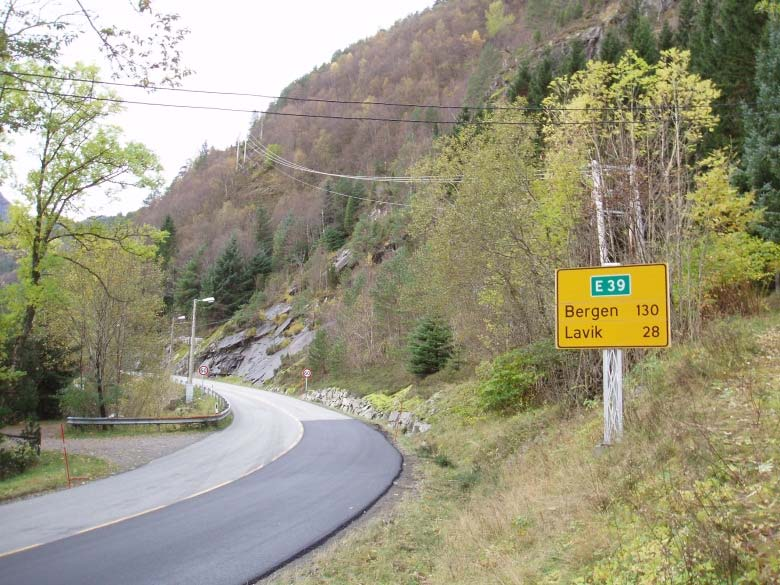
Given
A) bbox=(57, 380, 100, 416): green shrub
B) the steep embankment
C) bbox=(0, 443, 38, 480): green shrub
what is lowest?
bbox=(57, 380, 100, 416): green shrub

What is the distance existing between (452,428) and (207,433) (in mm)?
10902

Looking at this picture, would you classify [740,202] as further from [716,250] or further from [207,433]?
[207,433]

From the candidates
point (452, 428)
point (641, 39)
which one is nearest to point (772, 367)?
point (452, 428)

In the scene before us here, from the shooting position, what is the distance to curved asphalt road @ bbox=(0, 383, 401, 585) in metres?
6.67

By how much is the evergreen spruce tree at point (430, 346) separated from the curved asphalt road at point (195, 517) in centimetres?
1199

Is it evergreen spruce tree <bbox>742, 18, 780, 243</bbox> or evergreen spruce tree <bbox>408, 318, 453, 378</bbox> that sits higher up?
evergreen spruce tree <bbox>742, 18, 780, 243</bbox>

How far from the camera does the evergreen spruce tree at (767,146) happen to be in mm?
17016

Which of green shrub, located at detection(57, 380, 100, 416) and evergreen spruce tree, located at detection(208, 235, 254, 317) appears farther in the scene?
evergreen spruce tree, located at detection(208, 235, 254, 317)

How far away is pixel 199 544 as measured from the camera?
7.57 metres

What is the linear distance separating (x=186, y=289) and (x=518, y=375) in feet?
235

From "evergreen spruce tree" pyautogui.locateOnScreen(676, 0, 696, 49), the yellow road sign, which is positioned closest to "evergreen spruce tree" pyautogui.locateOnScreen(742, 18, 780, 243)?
the yellow road sign

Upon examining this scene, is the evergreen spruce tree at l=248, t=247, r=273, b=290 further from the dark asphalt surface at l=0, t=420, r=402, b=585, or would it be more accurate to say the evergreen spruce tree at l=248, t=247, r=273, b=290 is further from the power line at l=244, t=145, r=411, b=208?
the dark asphalt surface at l=0, t=420, r=402, b=585

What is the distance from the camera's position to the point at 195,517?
29.7ft

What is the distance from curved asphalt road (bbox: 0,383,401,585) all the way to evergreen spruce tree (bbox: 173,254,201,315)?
6354cm
